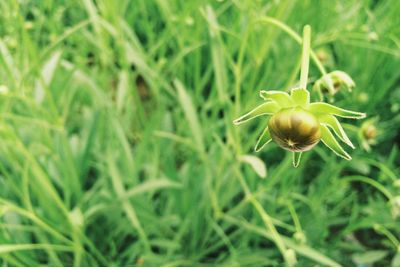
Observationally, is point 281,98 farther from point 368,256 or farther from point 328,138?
point 368,256

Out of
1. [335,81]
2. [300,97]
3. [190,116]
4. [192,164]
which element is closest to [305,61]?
[300,97]

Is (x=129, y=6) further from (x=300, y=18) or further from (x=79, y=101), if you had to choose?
(x=300, y=18)

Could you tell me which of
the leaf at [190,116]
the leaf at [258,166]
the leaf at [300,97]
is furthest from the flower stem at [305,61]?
the leaf at [190,116]

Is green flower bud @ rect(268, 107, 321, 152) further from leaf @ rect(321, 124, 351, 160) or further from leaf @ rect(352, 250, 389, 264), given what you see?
leaf @ rect(352, 250, 389, 264)

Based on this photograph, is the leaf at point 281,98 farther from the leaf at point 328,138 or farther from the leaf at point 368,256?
the leaf at point 368,256

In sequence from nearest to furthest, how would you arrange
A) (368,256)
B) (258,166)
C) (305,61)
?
1. (305,61)
2. (258,166)
3. (368,256)

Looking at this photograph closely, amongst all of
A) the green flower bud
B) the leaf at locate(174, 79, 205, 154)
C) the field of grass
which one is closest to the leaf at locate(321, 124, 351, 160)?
the green flower bud
